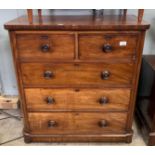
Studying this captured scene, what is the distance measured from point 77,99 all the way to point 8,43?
0.90 m

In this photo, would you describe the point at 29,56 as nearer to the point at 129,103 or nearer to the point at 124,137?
the point at 129,103

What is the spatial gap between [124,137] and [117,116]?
22 centimetres

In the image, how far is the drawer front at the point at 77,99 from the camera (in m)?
1.33

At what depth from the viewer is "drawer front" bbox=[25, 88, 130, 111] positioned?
1.33 meters

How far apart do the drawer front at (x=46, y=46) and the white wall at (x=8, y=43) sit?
0.55m

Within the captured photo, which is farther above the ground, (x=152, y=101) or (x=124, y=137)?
(x=152, y=101)

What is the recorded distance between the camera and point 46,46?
1162 mm

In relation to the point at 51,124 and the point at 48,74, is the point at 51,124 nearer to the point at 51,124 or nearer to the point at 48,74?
the point at 51,124

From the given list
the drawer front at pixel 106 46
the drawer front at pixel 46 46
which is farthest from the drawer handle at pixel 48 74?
the drawer front at pixel 106 46

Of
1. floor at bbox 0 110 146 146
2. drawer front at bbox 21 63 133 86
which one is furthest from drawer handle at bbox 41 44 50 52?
floor at bbox 0 110 146 146

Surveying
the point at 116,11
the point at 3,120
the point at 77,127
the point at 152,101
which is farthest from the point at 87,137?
the point at 116,11

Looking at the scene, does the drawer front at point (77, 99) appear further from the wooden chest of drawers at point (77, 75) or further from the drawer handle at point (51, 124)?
the drawer handle at point (51, 124)

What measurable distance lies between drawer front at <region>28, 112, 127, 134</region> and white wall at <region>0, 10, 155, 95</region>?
0.64m

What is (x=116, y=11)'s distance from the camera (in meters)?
1.58
